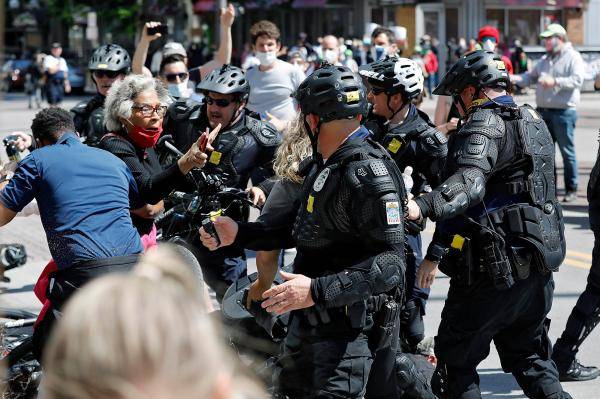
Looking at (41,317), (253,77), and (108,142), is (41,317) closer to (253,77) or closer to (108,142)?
(108,142)

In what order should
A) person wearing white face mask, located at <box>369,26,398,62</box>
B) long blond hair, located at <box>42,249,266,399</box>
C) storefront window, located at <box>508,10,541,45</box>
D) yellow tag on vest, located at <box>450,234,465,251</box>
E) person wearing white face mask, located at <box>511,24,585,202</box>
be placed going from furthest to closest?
storefront window, located at <box>508,10,541,45</box>
person wearing white face mask, located at <box>511,24,585,202</box>
person wearing white face mask, located at <box>369,26,398,62</box>
yellow tag on vest, located at <box>450,234,465,251</box>
long blond hair, located at <box>42,249,266,399</box>

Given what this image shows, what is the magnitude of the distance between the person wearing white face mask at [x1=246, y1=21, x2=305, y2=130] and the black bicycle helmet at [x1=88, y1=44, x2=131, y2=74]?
8.44 ft

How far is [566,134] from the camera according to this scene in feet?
41.0

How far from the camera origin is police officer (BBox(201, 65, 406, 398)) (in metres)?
4.16

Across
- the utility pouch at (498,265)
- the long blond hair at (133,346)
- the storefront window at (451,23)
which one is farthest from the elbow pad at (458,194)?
the storefront window at (451,23)

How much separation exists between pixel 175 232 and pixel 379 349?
8.40 feet

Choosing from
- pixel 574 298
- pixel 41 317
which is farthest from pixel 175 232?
pixel 574 298

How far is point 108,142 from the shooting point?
5.80 meters

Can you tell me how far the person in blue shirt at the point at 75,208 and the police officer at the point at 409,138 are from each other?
6.07 ft

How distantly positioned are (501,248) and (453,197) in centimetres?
39

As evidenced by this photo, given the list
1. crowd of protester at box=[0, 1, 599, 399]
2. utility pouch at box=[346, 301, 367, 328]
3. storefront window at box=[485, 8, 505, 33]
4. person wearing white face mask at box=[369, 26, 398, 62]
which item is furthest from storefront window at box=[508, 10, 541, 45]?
utility pouch at box=[346, 301, 367, 328]

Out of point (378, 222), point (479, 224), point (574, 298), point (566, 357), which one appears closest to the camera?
point (378, 222)

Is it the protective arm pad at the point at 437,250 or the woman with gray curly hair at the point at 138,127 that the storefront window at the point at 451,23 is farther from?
the protective arm pad at the point at 437,250

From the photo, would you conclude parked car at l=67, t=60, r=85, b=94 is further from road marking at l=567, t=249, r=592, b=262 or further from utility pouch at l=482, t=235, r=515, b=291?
utility pouch at l=482, t=235, r=515, b=291
